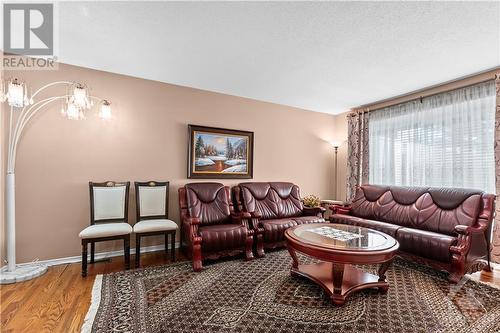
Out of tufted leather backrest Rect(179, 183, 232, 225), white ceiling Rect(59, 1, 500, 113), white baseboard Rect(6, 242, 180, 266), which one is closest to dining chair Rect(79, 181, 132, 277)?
white baseboard Rect(6, 242, 180, 266)

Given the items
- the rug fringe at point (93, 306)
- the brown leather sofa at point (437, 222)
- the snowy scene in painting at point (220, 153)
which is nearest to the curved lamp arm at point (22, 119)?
the rug fringe at point (93, 306)

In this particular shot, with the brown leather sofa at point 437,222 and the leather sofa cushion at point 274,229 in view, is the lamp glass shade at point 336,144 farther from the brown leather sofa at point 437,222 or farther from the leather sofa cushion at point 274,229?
the leather sofa cushion at point 274,229

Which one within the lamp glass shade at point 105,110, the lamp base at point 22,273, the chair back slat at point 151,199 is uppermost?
the lamp glass shade at point 105,110

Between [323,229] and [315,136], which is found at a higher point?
[315,136]

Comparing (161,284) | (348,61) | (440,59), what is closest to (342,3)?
(348,61)

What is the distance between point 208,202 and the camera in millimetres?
3756

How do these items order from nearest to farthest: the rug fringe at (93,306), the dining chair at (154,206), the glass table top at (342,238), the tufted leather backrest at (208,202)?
the rug fringe at (93,306) < the glass table top at (342,238) < the dining chair at (154,206) < the tufted leather backrest at (208,202)

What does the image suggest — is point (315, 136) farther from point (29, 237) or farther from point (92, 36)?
point (29, 237)

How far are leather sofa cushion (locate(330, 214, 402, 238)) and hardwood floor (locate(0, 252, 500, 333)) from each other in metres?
0.94

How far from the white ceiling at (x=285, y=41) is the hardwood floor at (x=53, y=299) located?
2638mm

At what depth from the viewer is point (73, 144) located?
3230mm

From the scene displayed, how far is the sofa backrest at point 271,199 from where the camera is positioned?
13.4 feet

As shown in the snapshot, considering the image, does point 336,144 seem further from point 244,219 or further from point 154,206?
point 154,206

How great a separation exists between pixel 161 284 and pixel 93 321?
0.72m
